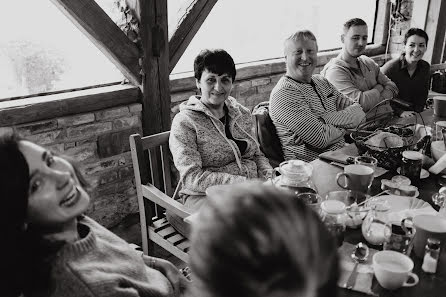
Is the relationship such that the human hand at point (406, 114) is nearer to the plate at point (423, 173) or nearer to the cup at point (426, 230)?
the plate at point (423, 173)

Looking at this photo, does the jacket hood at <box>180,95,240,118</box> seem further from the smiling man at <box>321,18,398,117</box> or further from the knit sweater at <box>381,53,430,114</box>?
the knit sweater at <box>381,53,430,114</box>

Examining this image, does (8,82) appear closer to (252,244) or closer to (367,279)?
(367,279)

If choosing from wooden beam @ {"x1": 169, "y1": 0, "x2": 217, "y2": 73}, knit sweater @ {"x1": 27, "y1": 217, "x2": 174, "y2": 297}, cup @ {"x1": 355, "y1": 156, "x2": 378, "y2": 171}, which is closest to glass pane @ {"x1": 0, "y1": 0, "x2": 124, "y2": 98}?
wooden beam @ {"x1": 169, "y1": 0, "x2": 217, "y2": 73}

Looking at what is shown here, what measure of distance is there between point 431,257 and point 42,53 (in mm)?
2393

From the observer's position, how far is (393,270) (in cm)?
113

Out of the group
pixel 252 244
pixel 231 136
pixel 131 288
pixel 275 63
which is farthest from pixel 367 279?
pixel 275 63

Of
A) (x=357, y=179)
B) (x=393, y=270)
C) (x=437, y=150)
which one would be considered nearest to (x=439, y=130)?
(x=437, y=150)

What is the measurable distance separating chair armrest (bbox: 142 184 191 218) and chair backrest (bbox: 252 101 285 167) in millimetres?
874

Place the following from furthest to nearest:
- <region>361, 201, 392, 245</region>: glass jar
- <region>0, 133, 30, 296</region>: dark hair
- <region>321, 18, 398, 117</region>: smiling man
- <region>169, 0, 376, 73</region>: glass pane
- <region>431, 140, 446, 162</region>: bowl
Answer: <region>169, 0, 376, 73</region>: glass pane, <region>321, 18, 398, 117</region>: smiling man, <region>431, 140, 446, 162</region>: bowl, <region>361, 201, 392, 245</region>: glass jar, <region>0, 133, 30, 296</region>: dark hair

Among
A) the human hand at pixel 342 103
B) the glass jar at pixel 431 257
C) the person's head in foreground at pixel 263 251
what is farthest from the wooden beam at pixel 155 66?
the person's head in foreground at pixel 263 251

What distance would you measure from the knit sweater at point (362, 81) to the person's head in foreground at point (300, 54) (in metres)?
0.79

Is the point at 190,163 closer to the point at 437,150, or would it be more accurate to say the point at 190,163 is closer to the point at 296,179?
the point at 296,179

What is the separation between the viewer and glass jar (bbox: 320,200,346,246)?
1355 millimetres

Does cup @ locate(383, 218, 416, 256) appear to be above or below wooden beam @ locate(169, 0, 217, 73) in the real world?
below
